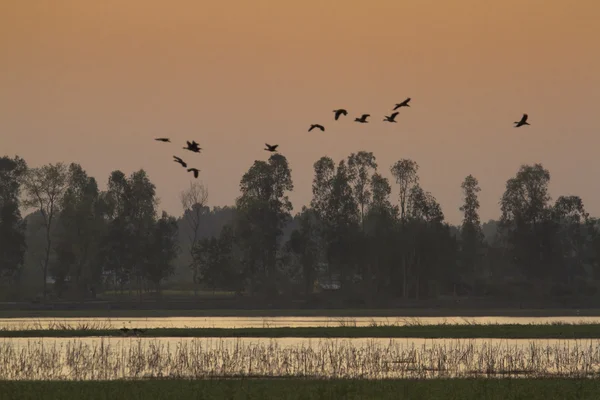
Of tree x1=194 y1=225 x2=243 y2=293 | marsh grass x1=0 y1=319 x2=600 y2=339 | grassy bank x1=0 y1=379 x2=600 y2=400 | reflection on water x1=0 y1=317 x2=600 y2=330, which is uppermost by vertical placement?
tree x1=194 y1=225 x2=243 y2=293

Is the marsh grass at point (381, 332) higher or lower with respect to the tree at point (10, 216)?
lower

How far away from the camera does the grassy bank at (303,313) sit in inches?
5699

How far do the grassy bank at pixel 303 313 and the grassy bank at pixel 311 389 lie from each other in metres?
94.4

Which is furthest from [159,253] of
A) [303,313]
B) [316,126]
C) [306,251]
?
[316,126]

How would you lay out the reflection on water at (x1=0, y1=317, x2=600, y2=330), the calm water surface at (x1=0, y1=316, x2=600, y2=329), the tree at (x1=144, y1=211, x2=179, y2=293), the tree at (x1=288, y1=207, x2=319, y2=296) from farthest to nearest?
the tree at (x1=288, y1=207, x2=319, y2=296) < the tree at (x1=144, y1=211, x2=179, y2=293) < the calm water surface at (x1=0, y1=316, x2=600, y2=329) < the reflection on water at (x1=0, y1=317, x2=600, y2=330)

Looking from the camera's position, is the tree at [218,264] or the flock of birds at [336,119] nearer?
the flock of birds at [336,119]

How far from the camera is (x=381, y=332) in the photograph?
87.6m

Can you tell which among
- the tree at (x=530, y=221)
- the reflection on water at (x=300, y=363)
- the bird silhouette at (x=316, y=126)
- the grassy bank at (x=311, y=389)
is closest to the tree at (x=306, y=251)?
the tree at (x=530, y=221)

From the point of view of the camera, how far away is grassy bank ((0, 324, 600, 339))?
275 ft

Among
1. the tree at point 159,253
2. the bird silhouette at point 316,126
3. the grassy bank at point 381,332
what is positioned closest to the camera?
the bird silhouette at point 316,126

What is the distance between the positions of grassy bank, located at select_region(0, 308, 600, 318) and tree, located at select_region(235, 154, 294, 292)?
1424 centimetres

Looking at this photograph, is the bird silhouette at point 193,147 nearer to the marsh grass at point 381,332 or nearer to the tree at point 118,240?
the marsh grass at point 381,332

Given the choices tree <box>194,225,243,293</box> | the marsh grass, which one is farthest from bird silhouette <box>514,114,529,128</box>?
tree <box>194,225,243,293</box>

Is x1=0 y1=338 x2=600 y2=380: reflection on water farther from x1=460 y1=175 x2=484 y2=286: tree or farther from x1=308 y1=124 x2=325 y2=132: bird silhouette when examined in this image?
x1=460 y1=175 x2=484 y2=286: tree
